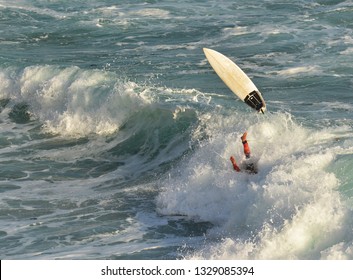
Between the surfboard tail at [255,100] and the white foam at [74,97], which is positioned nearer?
the surfboard tail at [255,100]

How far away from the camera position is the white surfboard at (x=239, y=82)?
2056 cm

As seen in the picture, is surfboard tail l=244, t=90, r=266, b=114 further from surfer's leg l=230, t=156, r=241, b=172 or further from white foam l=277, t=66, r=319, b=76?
white foam l=277, t=66, r=319, b=76

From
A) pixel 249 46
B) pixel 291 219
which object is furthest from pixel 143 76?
pixel 291 219

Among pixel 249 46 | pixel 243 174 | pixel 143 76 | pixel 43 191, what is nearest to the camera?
pixel 243 174

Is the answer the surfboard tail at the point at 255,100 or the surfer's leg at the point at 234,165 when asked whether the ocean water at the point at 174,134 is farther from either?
the surfboard tail at the point at 255,100

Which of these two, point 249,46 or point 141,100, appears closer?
point 141,100

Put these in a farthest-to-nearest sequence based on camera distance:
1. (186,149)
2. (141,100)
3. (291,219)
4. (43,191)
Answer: (141,100), (186,149), (43,191), (291,219)

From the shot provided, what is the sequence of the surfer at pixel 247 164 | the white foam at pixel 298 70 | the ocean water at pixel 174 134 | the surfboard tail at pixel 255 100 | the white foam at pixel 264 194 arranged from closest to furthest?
the white foam at pixel 264 194, the ocean water at pixel 174 134, the surfer at pixel 247 164, the surfboard tail at pixel 255 100, the white foam at pixel 298 70

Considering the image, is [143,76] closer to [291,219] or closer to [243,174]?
[243,174]

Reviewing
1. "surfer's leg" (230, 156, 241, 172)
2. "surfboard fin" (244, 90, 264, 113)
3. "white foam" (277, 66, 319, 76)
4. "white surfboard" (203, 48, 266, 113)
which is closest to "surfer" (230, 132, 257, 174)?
"surfer's leg" (230, 156, 241, 172)

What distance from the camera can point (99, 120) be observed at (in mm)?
24766

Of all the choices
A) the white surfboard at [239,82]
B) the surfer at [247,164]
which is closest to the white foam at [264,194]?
the surfer at [247,164]

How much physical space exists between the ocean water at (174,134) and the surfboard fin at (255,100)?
18.8 inches

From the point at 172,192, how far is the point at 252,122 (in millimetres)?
3048
